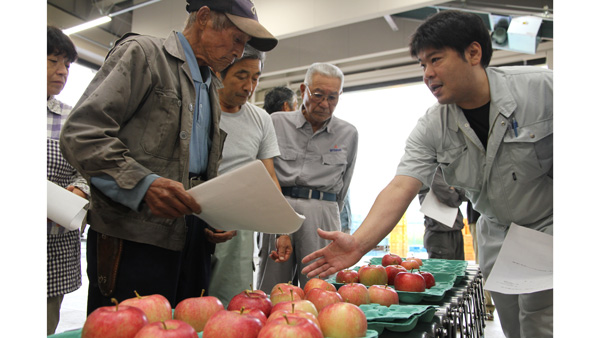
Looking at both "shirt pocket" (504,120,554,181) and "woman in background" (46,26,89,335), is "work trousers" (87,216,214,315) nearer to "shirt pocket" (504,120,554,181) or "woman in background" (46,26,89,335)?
"woman in background" (46,26,89,335)

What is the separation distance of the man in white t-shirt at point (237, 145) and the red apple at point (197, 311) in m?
1.02

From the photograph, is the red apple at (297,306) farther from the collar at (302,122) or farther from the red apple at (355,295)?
the collar at (302,122)

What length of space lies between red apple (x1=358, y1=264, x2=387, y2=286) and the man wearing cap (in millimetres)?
540

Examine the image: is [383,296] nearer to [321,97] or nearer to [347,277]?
[347,277]

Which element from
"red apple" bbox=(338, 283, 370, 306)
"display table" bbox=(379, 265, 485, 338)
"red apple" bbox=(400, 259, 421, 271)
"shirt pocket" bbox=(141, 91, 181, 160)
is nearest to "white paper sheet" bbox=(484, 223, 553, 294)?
"display table" bbox=(379, 265, 485, 338)

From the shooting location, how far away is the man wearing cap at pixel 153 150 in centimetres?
107

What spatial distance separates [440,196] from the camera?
10.2ft

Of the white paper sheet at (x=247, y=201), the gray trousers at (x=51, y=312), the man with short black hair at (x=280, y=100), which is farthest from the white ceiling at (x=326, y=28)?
the gray trousers at (x=51, y=312)

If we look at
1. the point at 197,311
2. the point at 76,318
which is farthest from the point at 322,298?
the point at 76,318

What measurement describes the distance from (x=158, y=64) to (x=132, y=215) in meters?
0.45

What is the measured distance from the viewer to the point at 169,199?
105 centimetres

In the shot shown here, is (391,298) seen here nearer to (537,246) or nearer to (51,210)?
(537,246)

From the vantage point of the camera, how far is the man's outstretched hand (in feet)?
4.61

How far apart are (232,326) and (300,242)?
1.66 meters
